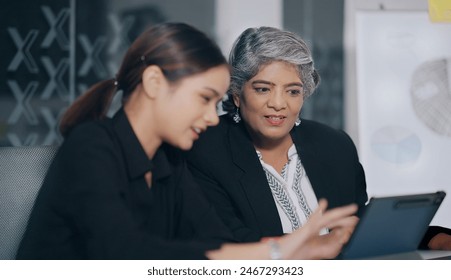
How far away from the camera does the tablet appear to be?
130cm

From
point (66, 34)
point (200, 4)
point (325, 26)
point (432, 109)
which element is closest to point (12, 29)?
point (66, 34)

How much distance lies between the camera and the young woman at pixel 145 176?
1341 mm

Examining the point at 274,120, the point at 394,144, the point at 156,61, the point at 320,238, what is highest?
the point at 156,61

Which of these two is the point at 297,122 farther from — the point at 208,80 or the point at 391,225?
the point at 391,225

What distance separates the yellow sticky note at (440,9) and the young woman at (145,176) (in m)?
0.78

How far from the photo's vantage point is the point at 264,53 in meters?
1.73

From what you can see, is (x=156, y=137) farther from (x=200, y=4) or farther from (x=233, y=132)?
(x=200, y=4)

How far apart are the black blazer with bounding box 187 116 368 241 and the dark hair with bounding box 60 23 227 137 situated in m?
0.33

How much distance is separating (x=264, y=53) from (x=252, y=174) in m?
0.35

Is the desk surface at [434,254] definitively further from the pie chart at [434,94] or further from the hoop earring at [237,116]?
the pie chart at [434,94]

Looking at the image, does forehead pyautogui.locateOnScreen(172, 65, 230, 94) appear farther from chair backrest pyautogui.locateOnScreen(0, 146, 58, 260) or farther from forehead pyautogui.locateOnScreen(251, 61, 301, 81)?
chair backrest pyautogui.locateOnScreen(0, 146, 58, 260)

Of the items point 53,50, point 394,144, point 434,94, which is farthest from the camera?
point 394,144

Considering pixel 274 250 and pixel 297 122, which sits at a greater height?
pixel 297 122

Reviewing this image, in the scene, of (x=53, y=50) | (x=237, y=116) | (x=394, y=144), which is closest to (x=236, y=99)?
(x=237, y=116)
